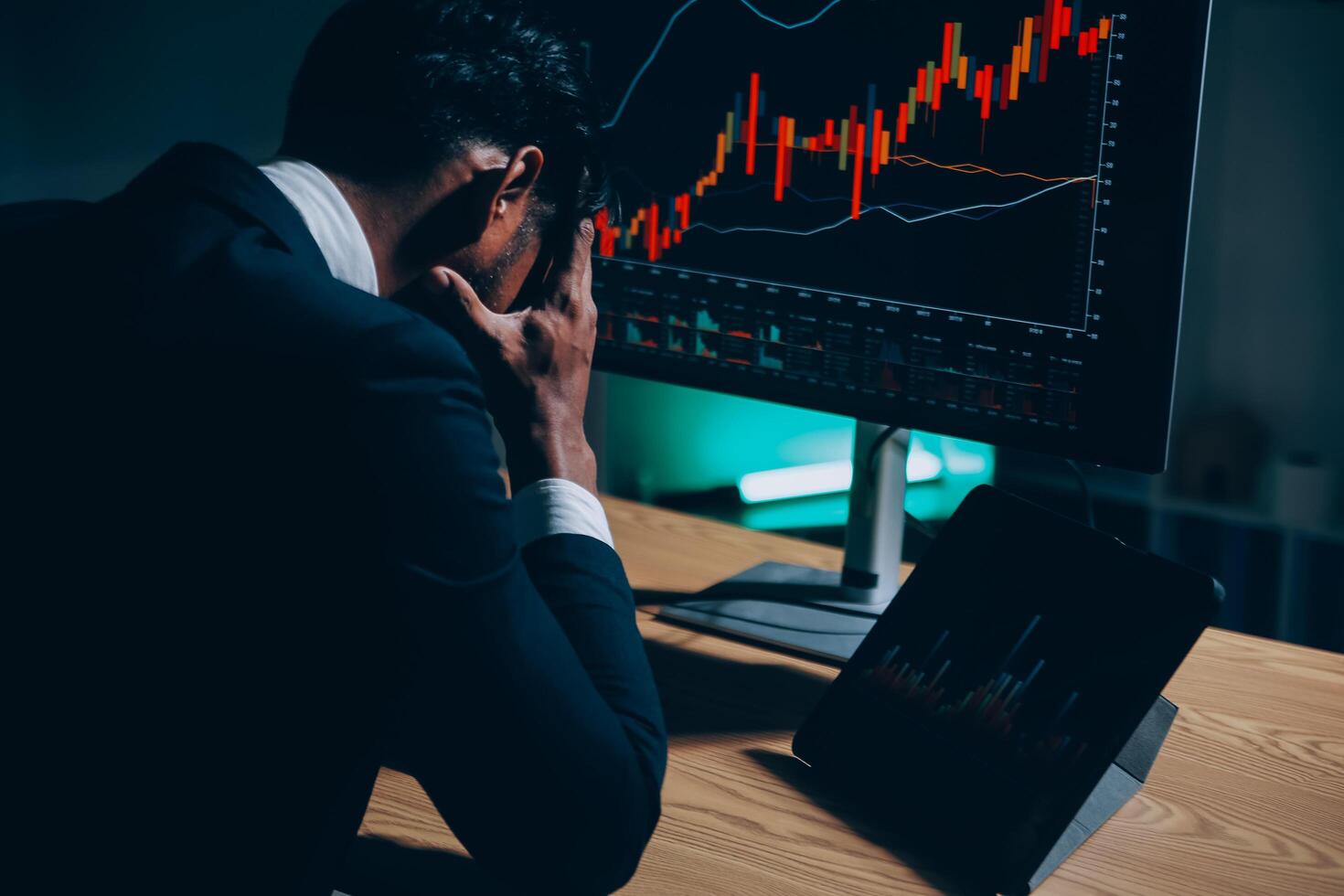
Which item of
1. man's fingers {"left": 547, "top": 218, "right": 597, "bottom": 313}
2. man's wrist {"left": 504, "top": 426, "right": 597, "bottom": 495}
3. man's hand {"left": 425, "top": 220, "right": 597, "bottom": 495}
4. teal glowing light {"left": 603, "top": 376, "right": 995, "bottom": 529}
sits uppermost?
man's fingers {"left": 547, "top": 218, "right": 597, "bottom": 313}

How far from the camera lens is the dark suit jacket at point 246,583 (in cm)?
60

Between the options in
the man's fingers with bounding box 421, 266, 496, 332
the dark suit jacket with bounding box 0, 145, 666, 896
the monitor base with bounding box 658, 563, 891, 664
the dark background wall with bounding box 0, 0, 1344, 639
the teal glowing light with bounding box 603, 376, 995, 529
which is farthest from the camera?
the dark background wall with bounding box 0, 0, 1344, 639

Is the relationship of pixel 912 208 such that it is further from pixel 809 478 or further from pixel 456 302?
pixel 809 478

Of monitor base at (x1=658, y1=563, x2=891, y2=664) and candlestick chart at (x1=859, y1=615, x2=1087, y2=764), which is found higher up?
candlestick chart at (x1=859, y1=615, x2=1087, y2=764)

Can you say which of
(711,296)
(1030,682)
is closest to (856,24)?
(711,296)

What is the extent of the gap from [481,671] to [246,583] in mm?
126

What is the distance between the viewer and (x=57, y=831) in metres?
0.64

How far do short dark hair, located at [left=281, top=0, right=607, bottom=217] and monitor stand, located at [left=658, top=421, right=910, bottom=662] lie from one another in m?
0.44

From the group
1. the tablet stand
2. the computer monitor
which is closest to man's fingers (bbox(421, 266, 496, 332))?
the computer monitor

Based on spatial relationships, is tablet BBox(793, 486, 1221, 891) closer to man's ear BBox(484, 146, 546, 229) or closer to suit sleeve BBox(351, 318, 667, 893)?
suit sleeve BBox(351, 318, 667, 893)

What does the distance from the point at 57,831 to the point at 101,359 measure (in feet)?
0.83

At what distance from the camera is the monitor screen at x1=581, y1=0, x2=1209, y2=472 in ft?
2.97

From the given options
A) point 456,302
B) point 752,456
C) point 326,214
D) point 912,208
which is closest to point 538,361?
point 456,302

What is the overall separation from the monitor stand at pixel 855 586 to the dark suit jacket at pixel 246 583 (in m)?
0.43
